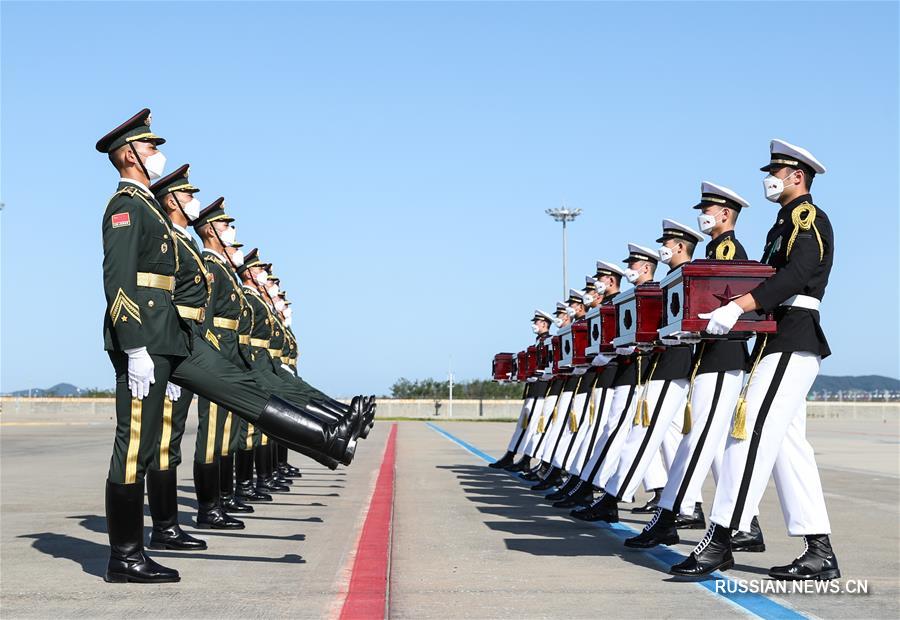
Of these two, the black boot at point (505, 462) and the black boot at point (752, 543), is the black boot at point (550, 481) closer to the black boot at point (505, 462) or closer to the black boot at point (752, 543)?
the black boot at point (505, 462)

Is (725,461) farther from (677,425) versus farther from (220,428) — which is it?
(220,428)

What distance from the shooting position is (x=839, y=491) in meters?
12.1

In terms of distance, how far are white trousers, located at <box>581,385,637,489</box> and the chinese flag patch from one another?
434 centimetres

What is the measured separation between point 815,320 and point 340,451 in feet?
8.76

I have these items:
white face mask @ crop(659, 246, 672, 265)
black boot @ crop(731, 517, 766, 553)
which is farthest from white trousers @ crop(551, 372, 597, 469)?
black boot @ crop(731, 517, 766, 553)

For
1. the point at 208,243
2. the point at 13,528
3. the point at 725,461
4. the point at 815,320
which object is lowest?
the point at 13,528

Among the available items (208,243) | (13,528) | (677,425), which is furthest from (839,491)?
(13,528)

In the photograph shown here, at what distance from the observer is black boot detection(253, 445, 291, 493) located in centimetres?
1143

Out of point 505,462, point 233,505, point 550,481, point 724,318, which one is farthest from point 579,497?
point 505,462

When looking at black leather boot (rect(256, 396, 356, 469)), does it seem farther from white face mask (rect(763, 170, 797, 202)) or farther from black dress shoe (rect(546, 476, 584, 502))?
black dress shoe (rect(546, 476, 584, 502))

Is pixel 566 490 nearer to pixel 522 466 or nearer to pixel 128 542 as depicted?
pixel 522 466

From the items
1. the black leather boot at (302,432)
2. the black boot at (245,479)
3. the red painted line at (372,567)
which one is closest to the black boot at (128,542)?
the black leather boot at (302,432)

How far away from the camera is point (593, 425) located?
35.3ft

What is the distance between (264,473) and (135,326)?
6.16 meters
